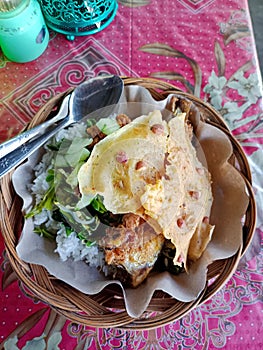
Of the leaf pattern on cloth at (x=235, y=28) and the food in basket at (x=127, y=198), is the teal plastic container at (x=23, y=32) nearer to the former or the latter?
the food in basket at (x=127, y=198)

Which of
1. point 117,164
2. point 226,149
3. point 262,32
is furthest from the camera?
point 262,32

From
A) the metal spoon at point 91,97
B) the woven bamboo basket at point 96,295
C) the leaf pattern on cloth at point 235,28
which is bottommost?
the woven bamboo basket at point 96,295

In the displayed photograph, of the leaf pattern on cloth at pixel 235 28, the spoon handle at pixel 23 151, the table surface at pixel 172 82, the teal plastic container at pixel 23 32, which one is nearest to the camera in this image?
the spoon handle at pixel 23 151

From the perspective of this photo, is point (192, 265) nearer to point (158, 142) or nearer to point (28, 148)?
point (158, 142)

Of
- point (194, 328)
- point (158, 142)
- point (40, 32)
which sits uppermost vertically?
point (40, 32)

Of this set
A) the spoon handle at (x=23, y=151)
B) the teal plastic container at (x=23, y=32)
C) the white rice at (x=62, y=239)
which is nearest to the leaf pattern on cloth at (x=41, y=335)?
the white rice at (x=62, y=239)

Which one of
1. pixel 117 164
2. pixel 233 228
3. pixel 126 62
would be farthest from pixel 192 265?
pixel 126 62
